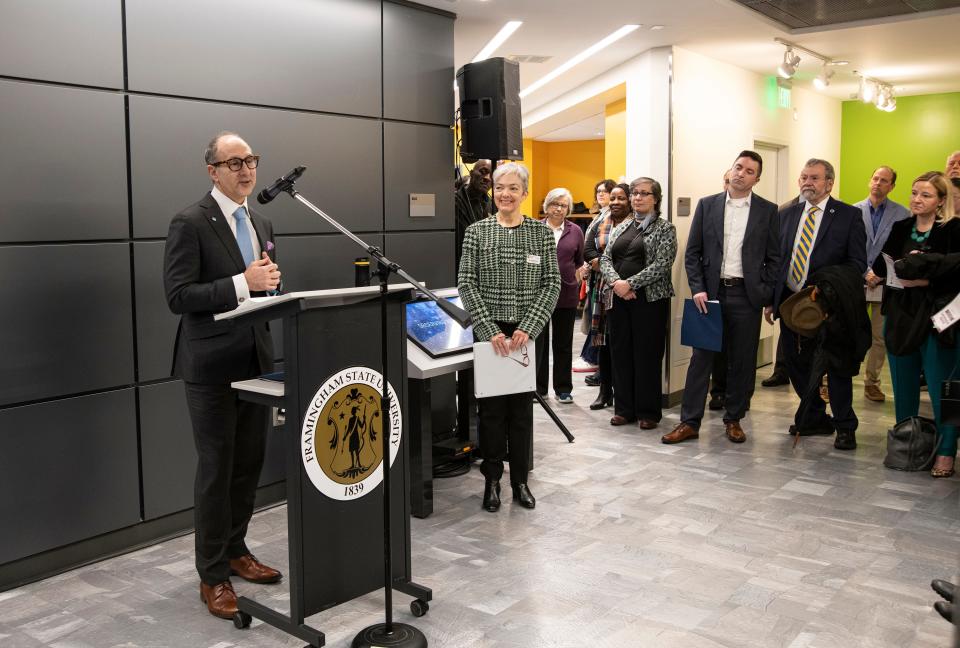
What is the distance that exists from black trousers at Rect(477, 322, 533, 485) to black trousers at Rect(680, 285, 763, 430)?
1.68 meters

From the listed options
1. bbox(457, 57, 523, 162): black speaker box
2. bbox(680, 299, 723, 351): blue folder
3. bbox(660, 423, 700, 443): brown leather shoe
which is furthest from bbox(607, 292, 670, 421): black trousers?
bbox(457, 57, 523, 162): black speaker box

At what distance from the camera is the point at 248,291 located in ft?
9.75

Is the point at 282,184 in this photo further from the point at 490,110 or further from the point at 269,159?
the point at 490,110

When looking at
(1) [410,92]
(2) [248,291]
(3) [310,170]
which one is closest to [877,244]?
(1) [410,92]

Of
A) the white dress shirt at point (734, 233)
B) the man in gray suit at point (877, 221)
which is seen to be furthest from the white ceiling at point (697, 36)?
the white dress shirt at point (734, 233)

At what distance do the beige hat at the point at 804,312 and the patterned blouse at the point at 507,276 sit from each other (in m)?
1.95

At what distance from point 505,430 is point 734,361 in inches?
77.2

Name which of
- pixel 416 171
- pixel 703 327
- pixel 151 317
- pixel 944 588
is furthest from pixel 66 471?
pixel 703 327

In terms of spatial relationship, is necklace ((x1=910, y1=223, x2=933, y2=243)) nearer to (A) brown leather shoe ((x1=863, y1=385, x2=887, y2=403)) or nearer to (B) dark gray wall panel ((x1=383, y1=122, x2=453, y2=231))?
(A) brown leather shoe ((x1=863, y1=385, x2=887, y2=403))

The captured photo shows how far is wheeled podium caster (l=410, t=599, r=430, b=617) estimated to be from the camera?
10.1 feet

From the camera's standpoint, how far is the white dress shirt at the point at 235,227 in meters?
2.94

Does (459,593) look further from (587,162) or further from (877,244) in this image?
(587,162)

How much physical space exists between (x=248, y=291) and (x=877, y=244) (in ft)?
18.1

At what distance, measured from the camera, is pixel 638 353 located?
5.79 m
